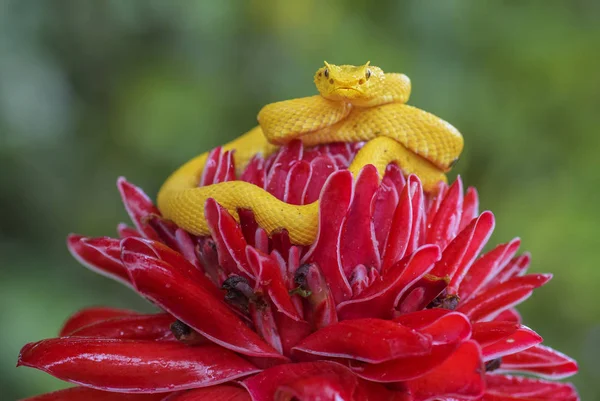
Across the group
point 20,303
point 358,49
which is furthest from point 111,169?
point 358,49

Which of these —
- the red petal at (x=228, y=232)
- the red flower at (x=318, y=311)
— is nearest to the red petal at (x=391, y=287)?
the red flower at (x=318, y=311)

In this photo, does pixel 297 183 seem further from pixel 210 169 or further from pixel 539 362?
pixel 539 362

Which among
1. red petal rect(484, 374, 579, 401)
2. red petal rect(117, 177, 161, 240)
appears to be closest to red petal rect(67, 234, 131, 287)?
red petal rect(117, 177, 161, 240)

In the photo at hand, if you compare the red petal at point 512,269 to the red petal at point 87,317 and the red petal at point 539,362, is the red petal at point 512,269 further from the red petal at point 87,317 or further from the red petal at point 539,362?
the red petal at point 87,317

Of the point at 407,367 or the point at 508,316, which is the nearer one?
the point at 407,367

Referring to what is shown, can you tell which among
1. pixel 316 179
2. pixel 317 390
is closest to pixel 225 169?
pixel 316 179

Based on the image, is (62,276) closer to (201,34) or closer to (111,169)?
(111,169)
